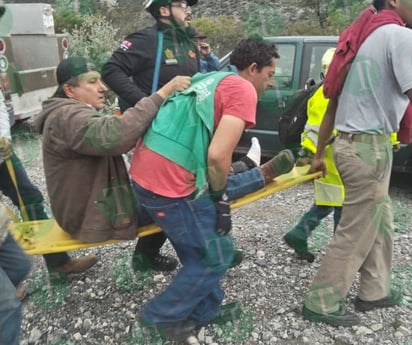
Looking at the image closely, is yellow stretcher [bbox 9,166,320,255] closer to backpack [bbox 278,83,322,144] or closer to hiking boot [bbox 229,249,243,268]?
backpack [bbox 278,83,322,144]

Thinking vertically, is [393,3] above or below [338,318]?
above

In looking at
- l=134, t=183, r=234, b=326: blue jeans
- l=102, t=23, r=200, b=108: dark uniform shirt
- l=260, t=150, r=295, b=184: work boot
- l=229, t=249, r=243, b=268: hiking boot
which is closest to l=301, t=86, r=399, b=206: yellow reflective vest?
l=260, t=150, r=295, b=184: work boot

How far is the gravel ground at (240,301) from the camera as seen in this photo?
8.46 feet

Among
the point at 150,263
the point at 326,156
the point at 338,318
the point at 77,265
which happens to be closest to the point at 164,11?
the point at 326,156

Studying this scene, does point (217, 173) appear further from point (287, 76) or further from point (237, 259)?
point (287, 76)

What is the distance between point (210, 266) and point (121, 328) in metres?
0.76

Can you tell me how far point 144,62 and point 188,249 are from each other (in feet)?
4.41

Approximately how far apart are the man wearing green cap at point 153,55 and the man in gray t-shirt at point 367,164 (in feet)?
3.53

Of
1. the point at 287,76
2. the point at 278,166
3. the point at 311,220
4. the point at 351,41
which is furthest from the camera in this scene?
the point at 287,76

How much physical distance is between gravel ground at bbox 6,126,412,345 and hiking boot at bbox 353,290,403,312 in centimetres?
4

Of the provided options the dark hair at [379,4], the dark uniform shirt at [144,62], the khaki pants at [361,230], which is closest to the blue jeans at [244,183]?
the khaki pants at [361,230]

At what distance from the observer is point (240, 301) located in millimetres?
2885

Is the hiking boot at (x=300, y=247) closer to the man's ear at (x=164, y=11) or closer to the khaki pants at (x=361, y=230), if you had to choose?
the khaki pants at (x=361, y=230)

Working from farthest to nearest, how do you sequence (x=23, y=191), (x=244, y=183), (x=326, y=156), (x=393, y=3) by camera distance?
(x=23, y=191) < (x=326, y=156) < (x=244, y=183) < (x=393, y=3)
